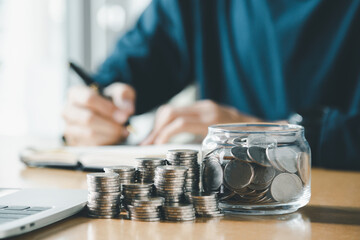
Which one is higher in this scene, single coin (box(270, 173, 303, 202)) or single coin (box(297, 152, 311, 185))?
single coin (box(297, 152, 311, 185))

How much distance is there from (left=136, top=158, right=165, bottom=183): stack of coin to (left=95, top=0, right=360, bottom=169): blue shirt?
600 millimetres

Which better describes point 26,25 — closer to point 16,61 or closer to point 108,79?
point 16,61

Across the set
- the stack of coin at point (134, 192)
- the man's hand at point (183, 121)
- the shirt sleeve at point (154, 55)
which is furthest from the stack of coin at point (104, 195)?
the shirt sleeve at point (154, 55)

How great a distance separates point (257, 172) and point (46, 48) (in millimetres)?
2355

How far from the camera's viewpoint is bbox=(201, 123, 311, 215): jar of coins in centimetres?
56

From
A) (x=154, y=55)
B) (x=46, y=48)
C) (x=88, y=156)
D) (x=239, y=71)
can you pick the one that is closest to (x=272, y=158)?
(x=88, y=156)

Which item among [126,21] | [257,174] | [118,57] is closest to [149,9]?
[118,57]

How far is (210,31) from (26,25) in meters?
1.15

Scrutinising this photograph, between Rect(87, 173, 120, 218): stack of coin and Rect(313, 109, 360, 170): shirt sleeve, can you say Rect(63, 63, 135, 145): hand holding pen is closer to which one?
Rect(313, 109, 360, 170): shirt sleeve

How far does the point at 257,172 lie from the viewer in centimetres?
56

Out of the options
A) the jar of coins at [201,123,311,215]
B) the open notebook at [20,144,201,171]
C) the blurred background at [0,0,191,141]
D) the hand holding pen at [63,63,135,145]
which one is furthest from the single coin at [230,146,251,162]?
the blurred background at [0,0,191,141]

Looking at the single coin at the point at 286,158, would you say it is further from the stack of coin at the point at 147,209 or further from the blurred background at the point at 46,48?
the blurred background at the point at 46,48

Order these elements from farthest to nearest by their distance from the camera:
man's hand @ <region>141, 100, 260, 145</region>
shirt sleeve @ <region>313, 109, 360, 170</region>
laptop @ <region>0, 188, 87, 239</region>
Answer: man's hand @ <region>141, 100, 260, 145</region>
shirt sleeve @ <region>313, 109, 360, 170</region>
laptop @ <region>0, 188, 87, 239</region>

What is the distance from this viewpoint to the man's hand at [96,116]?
1347 millimetres
